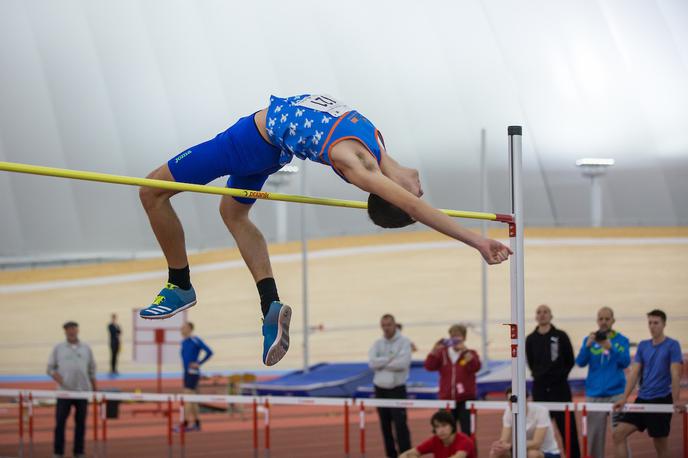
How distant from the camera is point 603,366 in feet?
24.3

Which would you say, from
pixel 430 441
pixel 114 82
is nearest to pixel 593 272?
pixel 114 82

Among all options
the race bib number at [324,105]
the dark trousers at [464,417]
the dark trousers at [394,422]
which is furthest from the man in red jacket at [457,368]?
the race bib number at [324,105]

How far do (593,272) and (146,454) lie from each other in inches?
506

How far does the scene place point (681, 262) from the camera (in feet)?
Answer: 68.8

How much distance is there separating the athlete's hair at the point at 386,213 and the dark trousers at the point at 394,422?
432 cm

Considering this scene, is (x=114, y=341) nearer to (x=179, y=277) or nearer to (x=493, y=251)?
(x=179, y=277)

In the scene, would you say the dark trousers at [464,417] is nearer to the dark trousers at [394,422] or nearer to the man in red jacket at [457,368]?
the man in red jacket at [457,368]

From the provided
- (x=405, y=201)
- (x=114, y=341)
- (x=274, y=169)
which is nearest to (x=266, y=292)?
(x=274, y=169)

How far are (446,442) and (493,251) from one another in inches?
127

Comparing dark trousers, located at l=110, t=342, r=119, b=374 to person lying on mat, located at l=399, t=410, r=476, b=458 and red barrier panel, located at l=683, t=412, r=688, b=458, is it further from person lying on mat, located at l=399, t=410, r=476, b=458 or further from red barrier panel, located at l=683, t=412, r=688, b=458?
red barrier panel, located at l=683, t=412, r=688, b=458

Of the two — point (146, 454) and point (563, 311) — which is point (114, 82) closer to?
point (563, 311)

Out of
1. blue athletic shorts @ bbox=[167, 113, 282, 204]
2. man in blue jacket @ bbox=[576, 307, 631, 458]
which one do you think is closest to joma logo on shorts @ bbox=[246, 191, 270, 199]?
blue athletic shorts @ bbox=[167, 113, 282, 204]

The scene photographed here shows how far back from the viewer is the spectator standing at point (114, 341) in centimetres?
1716

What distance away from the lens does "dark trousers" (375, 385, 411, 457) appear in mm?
8172
